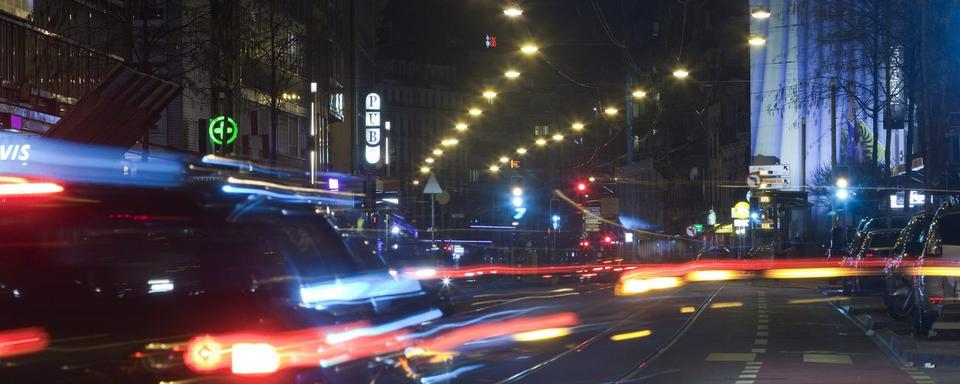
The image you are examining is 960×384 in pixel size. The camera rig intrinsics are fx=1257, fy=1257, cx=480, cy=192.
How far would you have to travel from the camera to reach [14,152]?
1898cm

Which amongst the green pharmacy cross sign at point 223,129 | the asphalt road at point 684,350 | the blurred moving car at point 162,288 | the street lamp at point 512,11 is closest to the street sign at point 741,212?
the street lamp at point 512,11

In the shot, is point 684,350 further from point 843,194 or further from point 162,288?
point 843,194

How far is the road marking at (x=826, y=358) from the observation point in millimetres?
16078

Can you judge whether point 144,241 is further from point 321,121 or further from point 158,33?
point 321,121

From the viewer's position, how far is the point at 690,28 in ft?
347

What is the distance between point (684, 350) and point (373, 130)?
4889cm

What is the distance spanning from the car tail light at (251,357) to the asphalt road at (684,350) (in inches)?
73.6

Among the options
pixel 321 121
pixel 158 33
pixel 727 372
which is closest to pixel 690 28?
pixel 321 121

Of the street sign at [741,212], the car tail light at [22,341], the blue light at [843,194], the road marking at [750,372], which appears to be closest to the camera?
the car tail light at [22,341]

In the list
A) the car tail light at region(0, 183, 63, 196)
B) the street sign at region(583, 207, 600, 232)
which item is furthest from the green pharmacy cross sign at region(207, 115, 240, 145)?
the street sign at region(583, 207, 600, 232)

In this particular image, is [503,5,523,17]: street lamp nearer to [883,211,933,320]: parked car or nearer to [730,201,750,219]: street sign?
[883,211,933,320]: parked car

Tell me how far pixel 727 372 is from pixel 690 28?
3693 inches

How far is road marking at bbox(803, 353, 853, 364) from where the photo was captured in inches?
633

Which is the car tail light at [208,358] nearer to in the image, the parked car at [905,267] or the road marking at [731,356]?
the road marking at [731,356]
